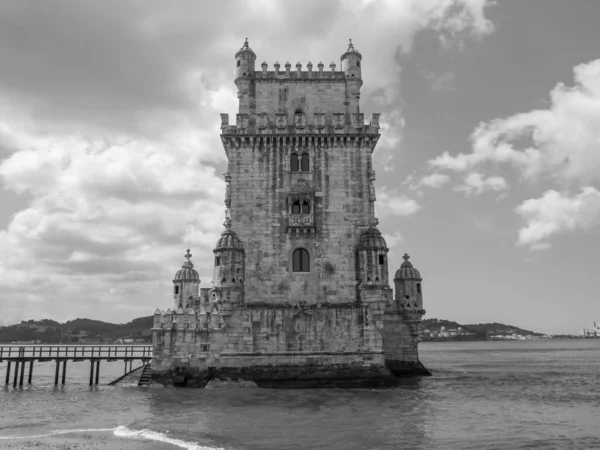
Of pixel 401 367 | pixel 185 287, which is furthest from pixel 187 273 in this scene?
pixel 401 367

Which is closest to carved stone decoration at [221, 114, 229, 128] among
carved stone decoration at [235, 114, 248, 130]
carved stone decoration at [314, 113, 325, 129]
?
carved stone decoration at [235, 114, 248, 130]

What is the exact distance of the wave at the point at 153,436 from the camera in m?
20.5

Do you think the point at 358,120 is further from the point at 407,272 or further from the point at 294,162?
the point at 407,272

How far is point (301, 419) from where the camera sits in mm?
25359

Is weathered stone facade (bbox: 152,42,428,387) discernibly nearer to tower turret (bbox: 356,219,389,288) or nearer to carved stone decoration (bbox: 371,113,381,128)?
tower turret (bbox: 356,219,389,288)

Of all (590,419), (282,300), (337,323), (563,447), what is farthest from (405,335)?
(563,447)

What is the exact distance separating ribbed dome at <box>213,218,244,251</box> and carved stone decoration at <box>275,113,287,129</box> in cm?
812

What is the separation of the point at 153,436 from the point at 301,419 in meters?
7.19

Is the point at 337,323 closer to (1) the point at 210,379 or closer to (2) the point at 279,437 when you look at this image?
(1) the point at 210,379

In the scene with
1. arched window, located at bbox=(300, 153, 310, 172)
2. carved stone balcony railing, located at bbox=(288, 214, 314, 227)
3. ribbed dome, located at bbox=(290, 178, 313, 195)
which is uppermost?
arched window, located at bbox=(300, 153, 310, 172)

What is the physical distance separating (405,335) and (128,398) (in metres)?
22.4

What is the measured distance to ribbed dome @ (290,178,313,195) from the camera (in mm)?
37281

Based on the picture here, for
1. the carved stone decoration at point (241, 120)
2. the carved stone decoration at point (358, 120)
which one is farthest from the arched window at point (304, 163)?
the carved stone decoration at point (241, 120)

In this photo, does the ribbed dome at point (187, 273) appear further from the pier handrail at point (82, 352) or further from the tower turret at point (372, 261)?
the tower turret at point (372, 261)
